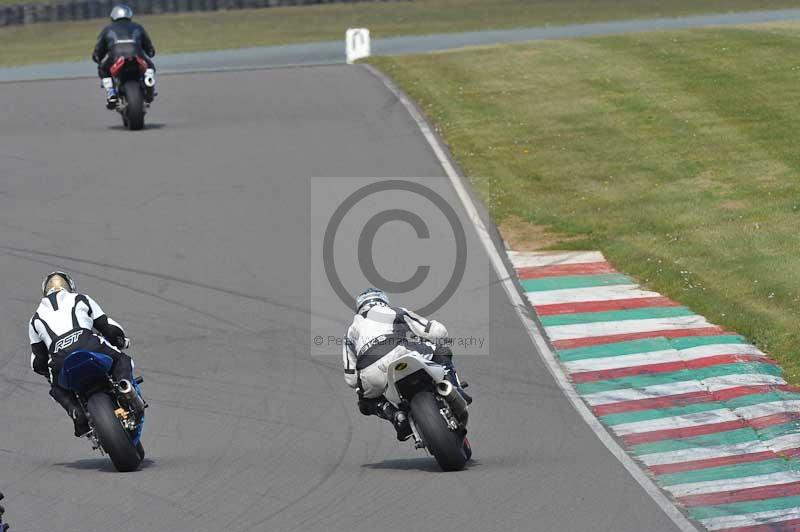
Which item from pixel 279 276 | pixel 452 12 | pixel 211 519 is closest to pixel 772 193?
pixel 279 276

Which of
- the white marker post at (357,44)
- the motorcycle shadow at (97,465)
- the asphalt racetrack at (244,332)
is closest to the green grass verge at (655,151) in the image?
the white marker post at (357,44)

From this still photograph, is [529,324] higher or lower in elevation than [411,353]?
lower

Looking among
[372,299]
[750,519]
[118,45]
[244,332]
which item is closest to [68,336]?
[372,299]

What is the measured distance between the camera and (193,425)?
1320 centimetres

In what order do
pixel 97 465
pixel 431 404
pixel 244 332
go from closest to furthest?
pixel 431 404 < pixel 97 465 < pixel 244 332

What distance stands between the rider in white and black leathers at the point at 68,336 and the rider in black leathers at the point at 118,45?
12.5 metres

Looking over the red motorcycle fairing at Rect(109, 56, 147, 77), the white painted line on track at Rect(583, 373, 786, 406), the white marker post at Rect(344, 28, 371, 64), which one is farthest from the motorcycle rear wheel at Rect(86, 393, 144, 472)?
the white marker post at Rect(344, 28, 371, 64)

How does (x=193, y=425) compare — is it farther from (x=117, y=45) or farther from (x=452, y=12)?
(x=452, y=12)

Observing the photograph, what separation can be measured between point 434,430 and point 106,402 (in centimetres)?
273

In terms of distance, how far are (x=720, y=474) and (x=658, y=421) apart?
1506mm

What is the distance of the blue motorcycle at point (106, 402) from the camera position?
11172 millimetres

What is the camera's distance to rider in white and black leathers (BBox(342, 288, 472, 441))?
11.2 meters

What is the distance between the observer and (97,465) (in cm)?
1198

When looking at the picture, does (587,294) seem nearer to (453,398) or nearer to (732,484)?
(732,484)
